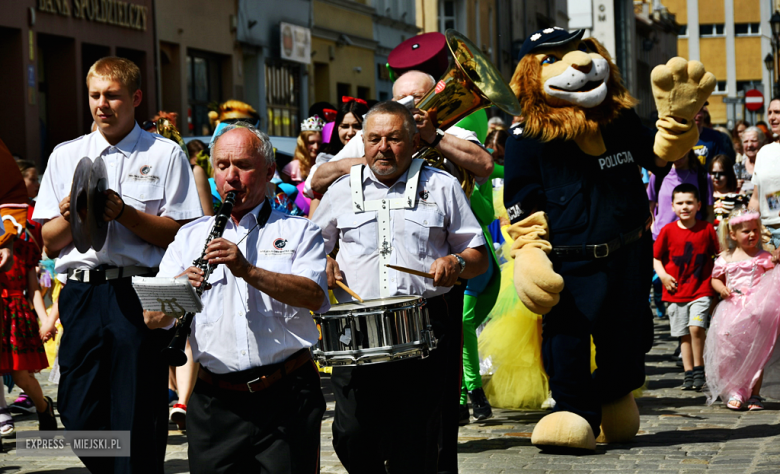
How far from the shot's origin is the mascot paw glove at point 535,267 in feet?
21.2

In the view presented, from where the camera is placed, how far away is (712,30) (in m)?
89.6

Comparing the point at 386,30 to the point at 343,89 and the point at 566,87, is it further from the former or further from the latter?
the point at 566,87

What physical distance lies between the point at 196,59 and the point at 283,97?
4144mm

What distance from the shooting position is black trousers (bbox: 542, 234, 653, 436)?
6582mm

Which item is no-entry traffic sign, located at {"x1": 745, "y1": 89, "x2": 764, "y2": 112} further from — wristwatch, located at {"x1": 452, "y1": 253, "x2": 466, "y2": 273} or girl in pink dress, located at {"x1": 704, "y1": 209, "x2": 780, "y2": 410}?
wristwatch, located at {"x1": 452, "y1": 253, "x2": 466, "y2": 273}

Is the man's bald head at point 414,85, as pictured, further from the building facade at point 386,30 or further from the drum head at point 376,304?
the building facade at point 386,30

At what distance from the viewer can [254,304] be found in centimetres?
424

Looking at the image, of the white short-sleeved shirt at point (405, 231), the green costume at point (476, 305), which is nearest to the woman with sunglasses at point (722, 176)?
the green costume at point (476, 305)

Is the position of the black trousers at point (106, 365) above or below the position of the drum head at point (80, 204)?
below

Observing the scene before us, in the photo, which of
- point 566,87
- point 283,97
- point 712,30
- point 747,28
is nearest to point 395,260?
point 566,87

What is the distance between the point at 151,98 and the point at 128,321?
1850cm

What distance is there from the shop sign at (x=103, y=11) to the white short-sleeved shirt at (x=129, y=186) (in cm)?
1527

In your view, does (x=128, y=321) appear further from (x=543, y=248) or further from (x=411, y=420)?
(x=543, y=248)

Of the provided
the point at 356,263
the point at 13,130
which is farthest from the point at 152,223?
the point at 13,130
